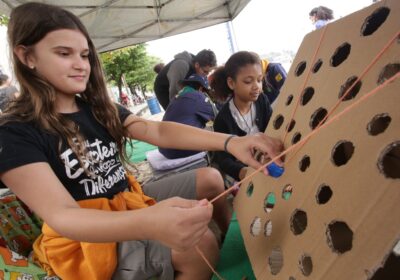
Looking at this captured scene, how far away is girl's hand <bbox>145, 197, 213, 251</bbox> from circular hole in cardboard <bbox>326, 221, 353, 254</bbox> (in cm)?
19

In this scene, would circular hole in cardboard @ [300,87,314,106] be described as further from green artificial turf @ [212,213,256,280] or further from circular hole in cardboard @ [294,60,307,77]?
green artificial turf @ [212,213,256,280]

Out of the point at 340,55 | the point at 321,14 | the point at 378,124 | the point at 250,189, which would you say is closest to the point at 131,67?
the point at 321,14

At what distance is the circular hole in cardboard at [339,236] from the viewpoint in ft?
1.30

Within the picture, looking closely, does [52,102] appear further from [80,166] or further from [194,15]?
[194,15]

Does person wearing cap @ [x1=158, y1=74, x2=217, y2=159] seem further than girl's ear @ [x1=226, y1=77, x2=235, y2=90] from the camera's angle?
Yes

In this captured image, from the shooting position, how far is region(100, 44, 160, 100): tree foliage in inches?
417

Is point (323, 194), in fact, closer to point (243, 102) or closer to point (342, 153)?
point (342, 153)

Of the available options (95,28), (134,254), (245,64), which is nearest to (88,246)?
(134,254)

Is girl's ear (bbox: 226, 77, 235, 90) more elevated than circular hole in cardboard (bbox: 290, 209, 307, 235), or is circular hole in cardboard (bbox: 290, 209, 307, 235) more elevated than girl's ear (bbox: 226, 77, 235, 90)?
girl's ear (bbox: 226, 77, 235, 90)

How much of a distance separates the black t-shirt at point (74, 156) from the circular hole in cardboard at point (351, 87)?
639 mm

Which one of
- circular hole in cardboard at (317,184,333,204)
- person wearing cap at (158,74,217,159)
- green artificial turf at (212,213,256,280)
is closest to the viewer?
circular hole in cardboard at (317,184,333,204)

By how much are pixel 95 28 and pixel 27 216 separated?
3.25 meters

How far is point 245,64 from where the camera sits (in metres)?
1.43

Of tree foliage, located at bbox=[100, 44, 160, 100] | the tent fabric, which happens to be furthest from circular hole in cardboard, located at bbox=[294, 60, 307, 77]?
tree foliage, located at bbox=[100, 44, 160, 100]
